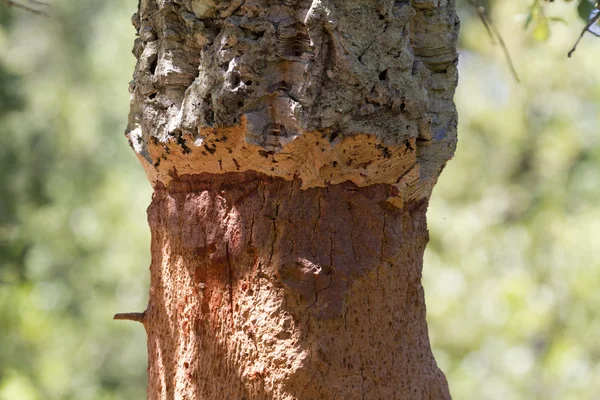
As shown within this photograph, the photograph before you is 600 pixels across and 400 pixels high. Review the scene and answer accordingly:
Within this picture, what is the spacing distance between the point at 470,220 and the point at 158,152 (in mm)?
7093

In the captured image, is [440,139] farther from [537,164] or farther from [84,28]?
[84,28]

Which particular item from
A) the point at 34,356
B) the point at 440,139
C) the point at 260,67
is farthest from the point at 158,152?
the point at 34,356

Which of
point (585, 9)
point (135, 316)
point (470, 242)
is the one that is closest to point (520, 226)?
point (470, 242)

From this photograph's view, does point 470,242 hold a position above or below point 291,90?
above

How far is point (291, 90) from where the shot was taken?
54.6 inches

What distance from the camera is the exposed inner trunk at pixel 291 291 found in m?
1.43

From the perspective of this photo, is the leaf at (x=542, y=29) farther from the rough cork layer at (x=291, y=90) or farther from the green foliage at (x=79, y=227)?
the green foliage at (x=79, y=227)

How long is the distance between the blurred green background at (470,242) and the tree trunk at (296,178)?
4568 millimetres

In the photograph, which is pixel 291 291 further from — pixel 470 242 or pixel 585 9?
pixel 470 242

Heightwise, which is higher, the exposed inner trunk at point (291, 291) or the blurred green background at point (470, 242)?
the blurred green background at point (470, 242)

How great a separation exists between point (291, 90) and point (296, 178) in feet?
0.57

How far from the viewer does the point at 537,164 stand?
9.18 metres

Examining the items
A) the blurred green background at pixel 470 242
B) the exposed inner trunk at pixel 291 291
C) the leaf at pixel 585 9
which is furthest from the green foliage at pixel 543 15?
the blurred green background at pixel 470 242

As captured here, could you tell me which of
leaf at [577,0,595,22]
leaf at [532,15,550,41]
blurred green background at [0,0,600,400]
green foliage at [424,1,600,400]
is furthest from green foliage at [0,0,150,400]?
leaf at [577,0,595,22]
